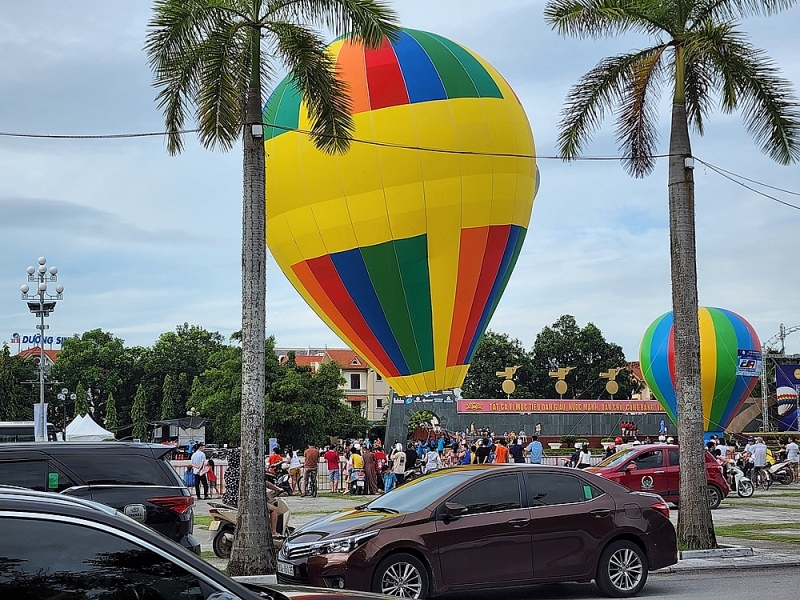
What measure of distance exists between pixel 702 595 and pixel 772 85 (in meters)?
9.49

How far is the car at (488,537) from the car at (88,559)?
6739 millimetres

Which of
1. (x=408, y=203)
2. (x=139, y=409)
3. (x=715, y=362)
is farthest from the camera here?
(x=139, y=409)

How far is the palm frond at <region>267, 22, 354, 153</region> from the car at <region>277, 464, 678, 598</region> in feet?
21.5

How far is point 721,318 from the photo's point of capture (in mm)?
56125

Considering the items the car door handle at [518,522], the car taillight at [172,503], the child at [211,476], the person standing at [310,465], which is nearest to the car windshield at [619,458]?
the person standing at [310,465]

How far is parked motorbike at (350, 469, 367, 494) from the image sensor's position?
3186 cm

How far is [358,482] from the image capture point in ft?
105

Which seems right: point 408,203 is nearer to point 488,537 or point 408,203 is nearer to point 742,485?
point 742,485

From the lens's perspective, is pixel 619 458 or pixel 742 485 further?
pixel 742 485

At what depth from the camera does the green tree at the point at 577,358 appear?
98688 mm

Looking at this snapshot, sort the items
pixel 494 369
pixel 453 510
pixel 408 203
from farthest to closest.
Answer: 1. pixel 494 369
2. pixel 408 203
3. pixel 453 510

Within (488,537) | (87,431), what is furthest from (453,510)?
(87,431)

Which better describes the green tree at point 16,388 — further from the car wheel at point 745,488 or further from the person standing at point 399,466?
the car wheel at point 745,488

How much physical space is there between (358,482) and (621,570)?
2033 centimetres
